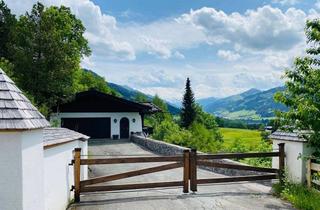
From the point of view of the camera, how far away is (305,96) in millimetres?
10469

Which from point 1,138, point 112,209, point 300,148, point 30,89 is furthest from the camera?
point 30,89

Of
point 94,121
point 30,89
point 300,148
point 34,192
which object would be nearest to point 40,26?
point 30,89

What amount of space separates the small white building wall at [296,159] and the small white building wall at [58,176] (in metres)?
6.26

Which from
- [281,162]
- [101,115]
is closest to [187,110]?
[101,115]

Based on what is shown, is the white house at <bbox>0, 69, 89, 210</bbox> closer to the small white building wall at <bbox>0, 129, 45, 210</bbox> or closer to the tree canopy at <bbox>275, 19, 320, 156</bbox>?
the small white building wall at <bbox>0, 129, 45, 210</bbox>

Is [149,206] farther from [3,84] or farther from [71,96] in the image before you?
[71,96]

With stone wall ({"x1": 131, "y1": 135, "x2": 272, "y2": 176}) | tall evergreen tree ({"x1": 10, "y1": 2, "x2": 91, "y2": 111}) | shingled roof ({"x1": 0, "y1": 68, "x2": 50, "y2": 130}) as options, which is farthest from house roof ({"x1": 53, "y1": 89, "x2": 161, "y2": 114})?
shingled roof ({"x1": 0, "y1": 68, "x2": 50, "y2": 130})

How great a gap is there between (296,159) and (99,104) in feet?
90.7

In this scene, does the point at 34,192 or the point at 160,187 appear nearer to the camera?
the point at 34,192

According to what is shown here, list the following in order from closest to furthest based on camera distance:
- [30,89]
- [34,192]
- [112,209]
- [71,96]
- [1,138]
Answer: [1,138], [34,192], [112,209], [30,89], [71,96]

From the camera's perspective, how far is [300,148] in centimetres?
1026

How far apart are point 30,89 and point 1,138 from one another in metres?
23.2

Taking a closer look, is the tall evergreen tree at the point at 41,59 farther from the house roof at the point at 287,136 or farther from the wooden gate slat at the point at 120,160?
the house roof at the point at 287,136

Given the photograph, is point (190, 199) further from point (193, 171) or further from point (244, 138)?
point (244, 138)
